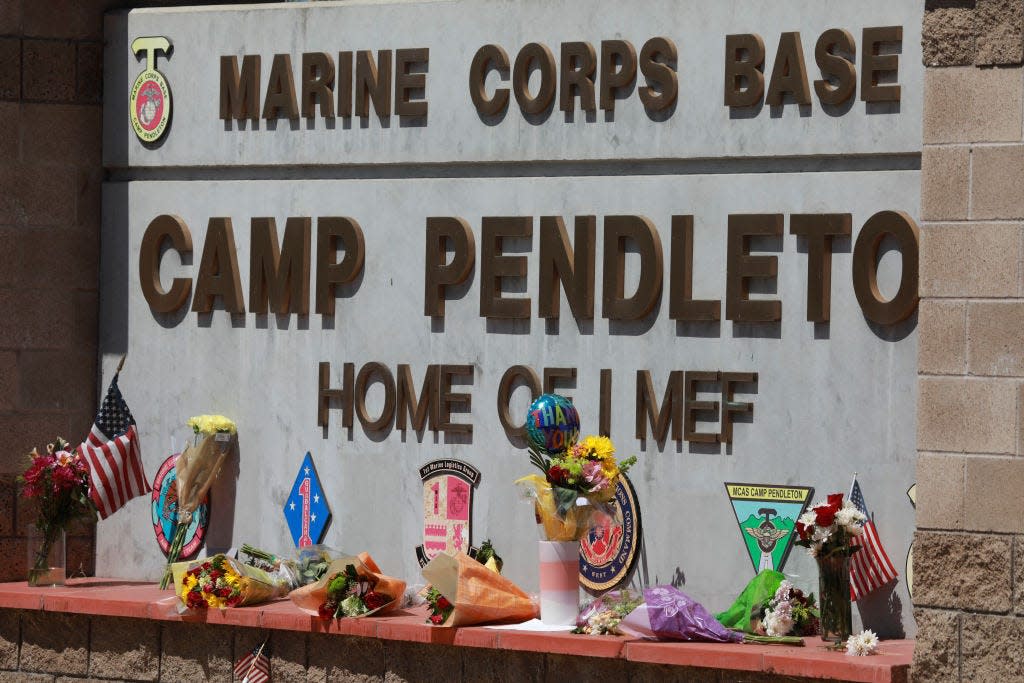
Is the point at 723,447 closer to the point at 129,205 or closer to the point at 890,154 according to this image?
the point at 890,154

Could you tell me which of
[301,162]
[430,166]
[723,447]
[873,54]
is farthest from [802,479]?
[301,162]

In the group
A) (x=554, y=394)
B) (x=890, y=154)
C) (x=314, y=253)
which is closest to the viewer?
(x=890, y=154)

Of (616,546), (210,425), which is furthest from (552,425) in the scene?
(210,425)

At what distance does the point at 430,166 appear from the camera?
11836 millimetres

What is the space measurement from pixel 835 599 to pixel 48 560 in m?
5.26

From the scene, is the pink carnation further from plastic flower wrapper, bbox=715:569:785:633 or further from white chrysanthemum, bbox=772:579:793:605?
white chrysanthemum, bbox=772:579:793:605

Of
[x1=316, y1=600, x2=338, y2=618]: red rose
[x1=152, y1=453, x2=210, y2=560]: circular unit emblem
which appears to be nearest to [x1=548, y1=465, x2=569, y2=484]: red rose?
[x1=316, y1=600, x2=338, y2=618]: red rose

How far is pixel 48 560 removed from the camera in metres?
12.4

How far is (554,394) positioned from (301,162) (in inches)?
93.4

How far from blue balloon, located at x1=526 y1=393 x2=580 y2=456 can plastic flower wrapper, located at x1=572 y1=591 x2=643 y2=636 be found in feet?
2.83

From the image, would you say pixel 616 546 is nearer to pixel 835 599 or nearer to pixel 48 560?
pixel 835 599

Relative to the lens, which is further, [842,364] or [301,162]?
[301,162]

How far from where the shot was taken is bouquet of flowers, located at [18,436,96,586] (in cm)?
1226

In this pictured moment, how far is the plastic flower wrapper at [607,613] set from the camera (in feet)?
34.0
